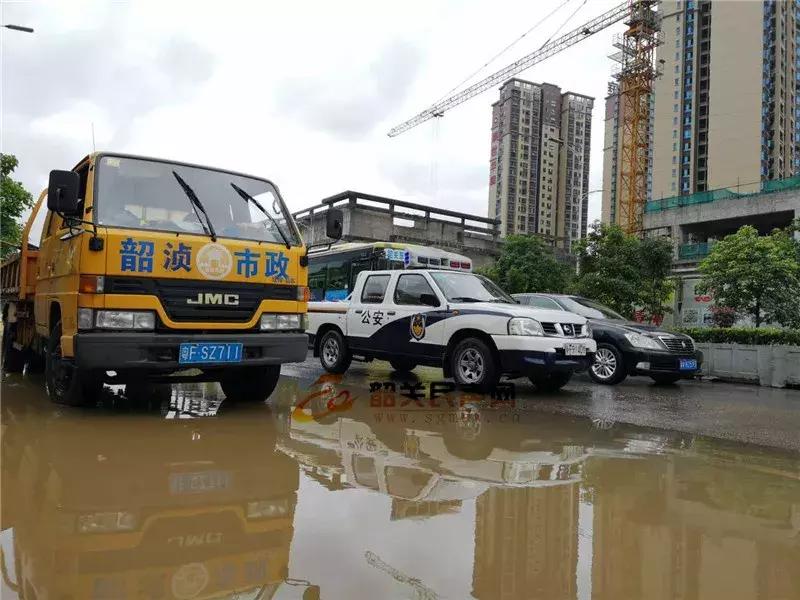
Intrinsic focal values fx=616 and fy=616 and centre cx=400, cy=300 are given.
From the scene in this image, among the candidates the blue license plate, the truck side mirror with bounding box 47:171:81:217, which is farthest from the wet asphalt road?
the truck side mirror with bounding box 47:171:81:217

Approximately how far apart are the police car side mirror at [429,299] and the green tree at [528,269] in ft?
44.6

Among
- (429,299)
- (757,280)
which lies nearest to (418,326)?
(429,299)

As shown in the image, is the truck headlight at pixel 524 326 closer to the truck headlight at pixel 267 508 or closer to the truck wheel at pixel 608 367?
the truck wheel at pixel 608 367

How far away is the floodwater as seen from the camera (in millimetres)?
2447

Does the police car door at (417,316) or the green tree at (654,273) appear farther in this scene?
the green tree at (654,273)

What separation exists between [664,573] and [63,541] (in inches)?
103

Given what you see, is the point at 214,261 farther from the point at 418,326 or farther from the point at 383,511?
the point at 418,326

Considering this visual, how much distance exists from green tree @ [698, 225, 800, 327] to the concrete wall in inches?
2497

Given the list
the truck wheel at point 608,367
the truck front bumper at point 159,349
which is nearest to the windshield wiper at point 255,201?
the truck front bumper at point 159,349

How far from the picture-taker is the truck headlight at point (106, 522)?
9.55 ft

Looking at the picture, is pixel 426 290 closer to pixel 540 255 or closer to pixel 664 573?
pixel 664 573

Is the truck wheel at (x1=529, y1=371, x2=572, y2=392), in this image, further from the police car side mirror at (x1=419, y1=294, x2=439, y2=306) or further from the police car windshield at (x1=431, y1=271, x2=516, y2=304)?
the police car side mirror at (x1=419, y1=294, x2=439, y2=306)

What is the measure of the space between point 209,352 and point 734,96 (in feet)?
265

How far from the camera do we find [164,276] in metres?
5.21
